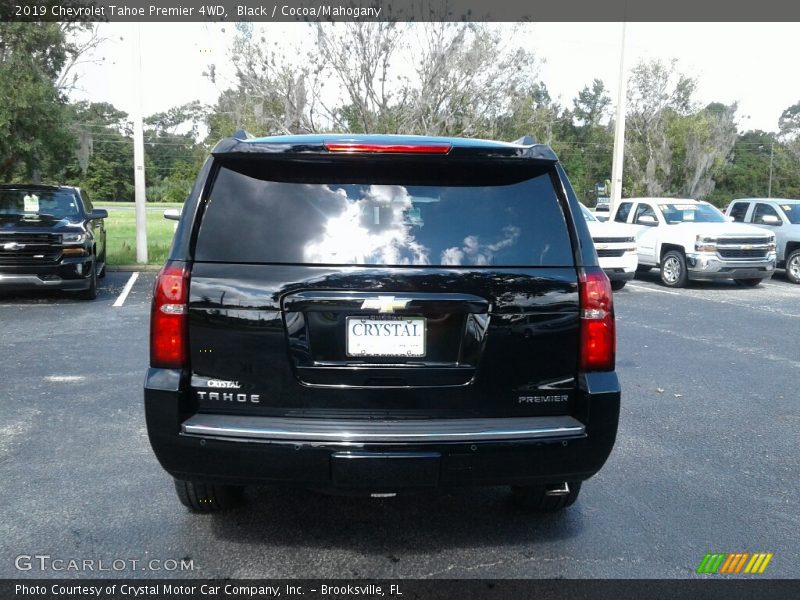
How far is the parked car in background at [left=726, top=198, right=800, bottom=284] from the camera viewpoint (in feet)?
54.6

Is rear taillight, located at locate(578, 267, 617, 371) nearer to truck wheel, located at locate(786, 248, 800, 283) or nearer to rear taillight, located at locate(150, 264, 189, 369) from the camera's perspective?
rear taillight, located at locate(150, 264, 189, 369)

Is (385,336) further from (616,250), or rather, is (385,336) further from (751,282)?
(751,282)

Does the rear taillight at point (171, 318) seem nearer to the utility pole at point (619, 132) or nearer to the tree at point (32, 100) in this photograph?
the tree at point (32, 100)

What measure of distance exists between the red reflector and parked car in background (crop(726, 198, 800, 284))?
15298 millimetres

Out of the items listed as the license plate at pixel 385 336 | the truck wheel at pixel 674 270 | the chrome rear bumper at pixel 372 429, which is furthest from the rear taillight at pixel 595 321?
the truck wheel at pixel 674 270

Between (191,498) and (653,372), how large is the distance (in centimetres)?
539

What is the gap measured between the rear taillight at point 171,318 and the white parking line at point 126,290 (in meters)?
8.97

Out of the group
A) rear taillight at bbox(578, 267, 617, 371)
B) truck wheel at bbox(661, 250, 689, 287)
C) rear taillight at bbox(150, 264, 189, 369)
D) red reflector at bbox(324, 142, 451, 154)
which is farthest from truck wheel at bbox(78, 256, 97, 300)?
truck wheel at bbox(661, 250, 689, 287)

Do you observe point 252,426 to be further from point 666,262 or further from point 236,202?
point 666,262

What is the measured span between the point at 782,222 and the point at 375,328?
16.1 m

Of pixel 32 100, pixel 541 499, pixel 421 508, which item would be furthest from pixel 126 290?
pixel 541 499

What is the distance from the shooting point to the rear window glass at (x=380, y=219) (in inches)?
128

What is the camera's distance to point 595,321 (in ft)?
11.0

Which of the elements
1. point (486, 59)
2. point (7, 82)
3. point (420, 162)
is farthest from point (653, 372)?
point (486, 59)
